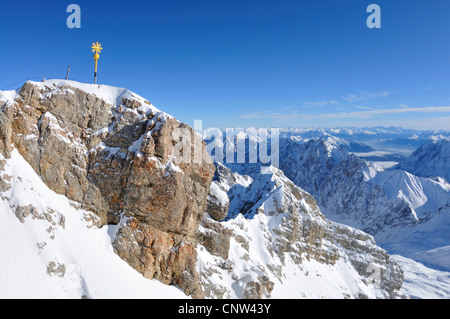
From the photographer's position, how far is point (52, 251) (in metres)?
38.5

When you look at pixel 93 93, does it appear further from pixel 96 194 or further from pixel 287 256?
pixel 287 256

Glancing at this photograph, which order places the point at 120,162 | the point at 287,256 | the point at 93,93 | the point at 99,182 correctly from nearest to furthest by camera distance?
the point at 99,182 < the point at 120,162 < the point at 93,93 < the point at 287,256

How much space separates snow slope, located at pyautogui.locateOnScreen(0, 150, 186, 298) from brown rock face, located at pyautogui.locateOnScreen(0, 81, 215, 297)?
1909mm

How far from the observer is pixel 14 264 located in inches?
1385

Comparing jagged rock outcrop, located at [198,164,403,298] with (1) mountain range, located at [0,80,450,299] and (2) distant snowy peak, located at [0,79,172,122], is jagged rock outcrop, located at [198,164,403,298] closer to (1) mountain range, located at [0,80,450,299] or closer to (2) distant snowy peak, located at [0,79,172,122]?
(1) mountain range, located at [0,80,450,299]

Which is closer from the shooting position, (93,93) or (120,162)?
(120,162)

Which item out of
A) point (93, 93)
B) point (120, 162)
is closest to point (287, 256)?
point (120, 162)

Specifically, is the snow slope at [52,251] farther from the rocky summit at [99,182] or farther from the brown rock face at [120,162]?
the brown rock face at [120,162]

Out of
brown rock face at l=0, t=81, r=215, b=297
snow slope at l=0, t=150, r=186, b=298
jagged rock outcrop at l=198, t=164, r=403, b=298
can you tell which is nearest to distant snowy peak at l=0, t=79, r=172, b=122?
brown rock face at l=0, t=81, r=215, b=297

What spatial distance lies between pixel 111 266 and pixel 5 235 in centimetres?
1390

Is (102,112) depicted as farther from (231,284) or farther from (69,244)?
(231,284)

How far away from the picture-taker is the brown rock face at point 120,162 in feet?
143

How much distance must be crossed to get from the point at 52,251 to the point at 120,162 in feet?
51.6

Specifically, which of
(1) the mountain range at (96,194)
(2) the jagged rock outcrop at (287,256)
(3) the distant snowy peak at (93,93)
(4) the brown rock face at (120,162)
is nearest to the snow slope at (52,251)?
(1) the mountain range at (96,194)
